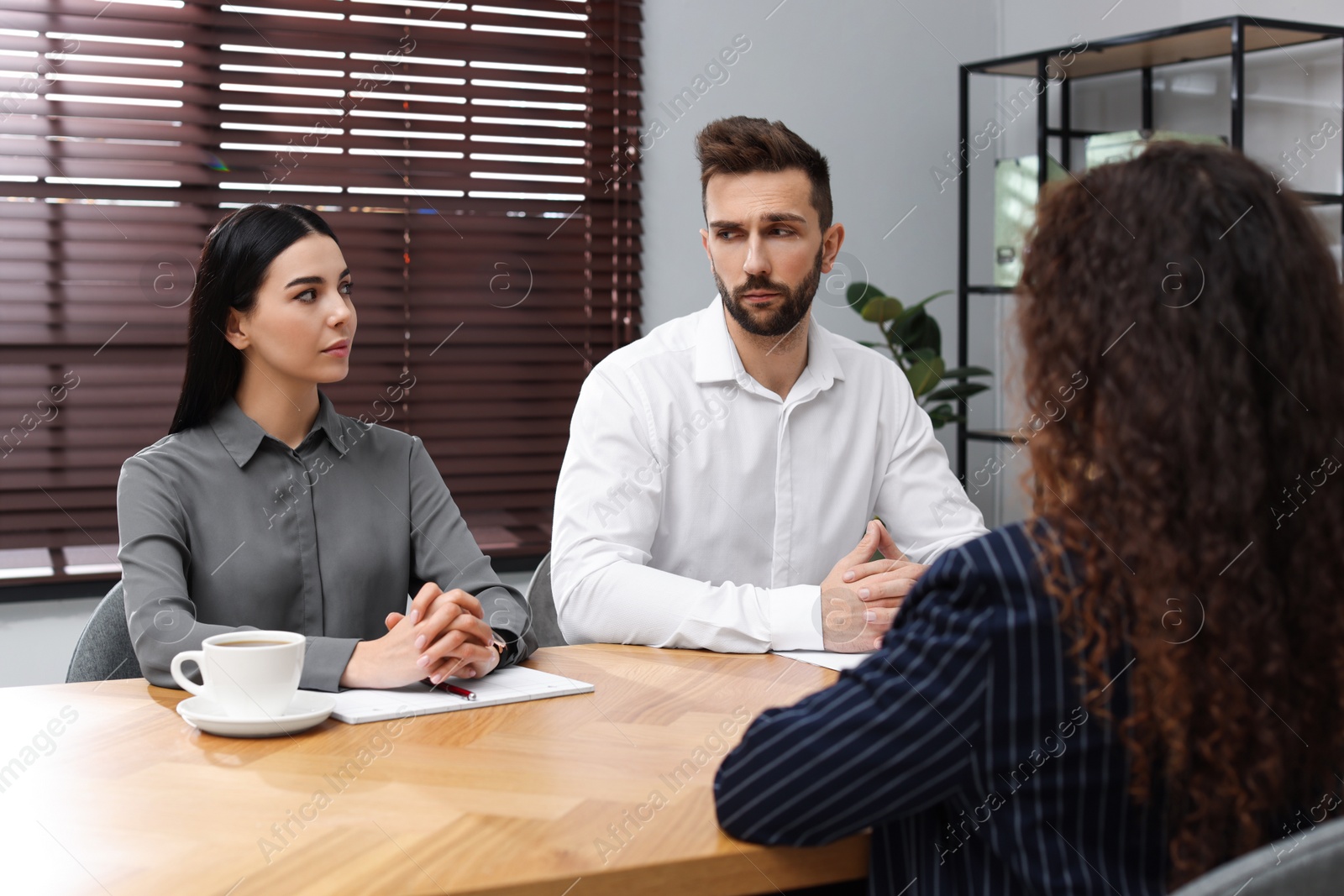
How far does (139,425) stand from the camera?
2.81 m

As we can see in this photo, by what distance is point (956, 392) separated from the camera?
130 inches

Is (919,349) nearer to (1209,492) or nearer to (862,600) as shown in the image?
(862,600)

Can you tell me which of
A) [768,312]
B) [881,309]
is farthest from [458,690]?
[881,309]

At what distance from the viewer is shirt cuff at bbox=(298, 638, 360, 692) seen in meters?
1.31

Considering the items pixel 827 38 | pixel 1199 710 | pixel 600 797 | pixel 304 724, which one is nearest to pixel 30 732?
pixel 304 724

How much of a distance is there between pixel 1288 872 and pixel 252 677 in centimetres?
93

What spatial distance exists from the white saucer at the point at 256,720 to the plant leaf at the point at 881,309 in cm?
237

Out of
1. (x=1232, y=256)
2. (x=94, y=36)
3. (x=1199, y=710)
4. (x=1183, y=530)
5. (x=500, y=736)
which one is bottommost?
(x=500, y=736)

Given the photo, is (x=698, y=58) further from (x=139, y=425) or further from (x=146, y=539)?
(x=146, y=539)

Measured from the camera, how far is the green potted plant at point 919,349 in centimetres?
322

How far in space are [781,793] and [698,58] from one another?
2808 mm

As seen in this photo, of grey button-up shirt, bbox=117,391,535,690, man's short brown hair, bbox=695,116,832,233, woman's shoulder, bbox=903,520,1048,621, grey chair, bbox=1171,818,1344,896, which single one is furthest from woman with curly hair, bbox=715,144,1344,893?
man's short brown hair, bbox=695,116,832,233

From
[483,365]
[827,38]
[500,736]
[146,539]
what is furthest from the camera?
[827,38]

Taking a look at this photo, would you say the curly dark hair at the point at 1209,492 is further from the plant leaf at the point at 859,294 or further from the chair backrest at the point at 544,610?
the plant leaf at the point at 859,294
